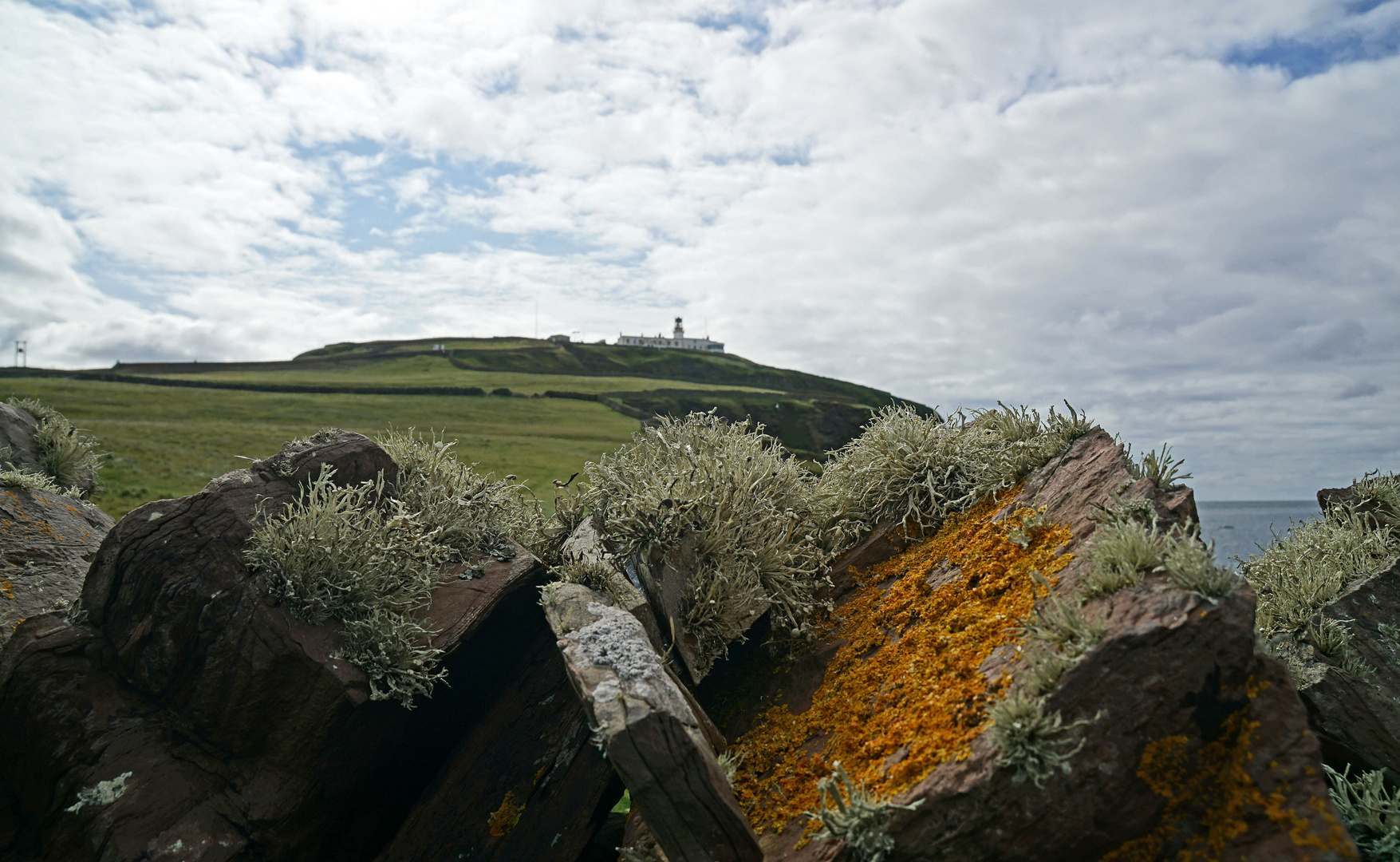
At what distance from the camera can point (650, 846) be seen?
4613mm

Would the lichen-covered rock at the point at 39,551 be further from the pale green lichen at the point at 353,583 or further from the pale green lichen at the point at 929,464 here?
the pale green lichen at the point at 929,464

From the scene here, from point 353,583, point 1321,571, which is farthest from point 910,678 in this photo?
point 1321,571

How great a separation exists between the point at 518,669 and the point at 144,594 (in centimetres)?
288

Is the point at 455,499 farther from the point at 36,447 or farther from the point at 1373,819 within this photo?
the point at 1373,819

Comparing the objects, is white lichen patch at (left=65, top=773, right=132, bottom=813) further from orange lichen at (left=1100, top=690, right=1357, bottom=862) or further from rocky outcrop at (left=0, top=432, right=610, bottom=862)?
orange lichen at (left=1100, top=690, right=1357, bottom=862)

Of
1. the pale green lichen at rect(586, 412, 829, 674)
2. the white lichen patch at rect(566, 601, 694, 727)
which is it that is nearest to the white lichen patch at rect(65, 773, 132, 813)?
the white lichen patch at rect(566, 601, 694, 727)

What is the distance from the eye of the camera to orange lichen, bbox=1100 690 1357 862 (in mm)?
3229

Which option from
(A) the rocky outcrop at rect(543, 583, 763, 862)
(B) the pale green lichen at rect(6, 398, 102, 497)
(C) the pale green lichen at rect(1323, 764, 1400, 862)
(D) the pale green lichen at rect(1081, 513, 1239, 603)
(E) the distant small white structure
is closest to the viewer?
(D) the pale green lichen at rect(1081, 513, 1239, 603)

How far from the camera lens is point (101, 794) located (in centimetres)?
456

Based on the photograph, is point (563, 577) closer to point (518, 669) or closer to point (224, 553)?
point (518, 669)

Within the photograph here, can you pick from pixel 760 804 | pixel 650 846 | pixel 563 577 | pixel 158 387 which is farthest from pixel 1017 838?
pixel 158 387

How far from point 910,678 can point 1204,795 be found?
166cm

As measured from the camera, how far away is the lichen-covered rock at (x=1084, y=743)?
3297 mm

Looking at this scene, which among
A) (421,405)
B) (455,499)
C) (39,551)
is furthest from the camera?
(421,405)
